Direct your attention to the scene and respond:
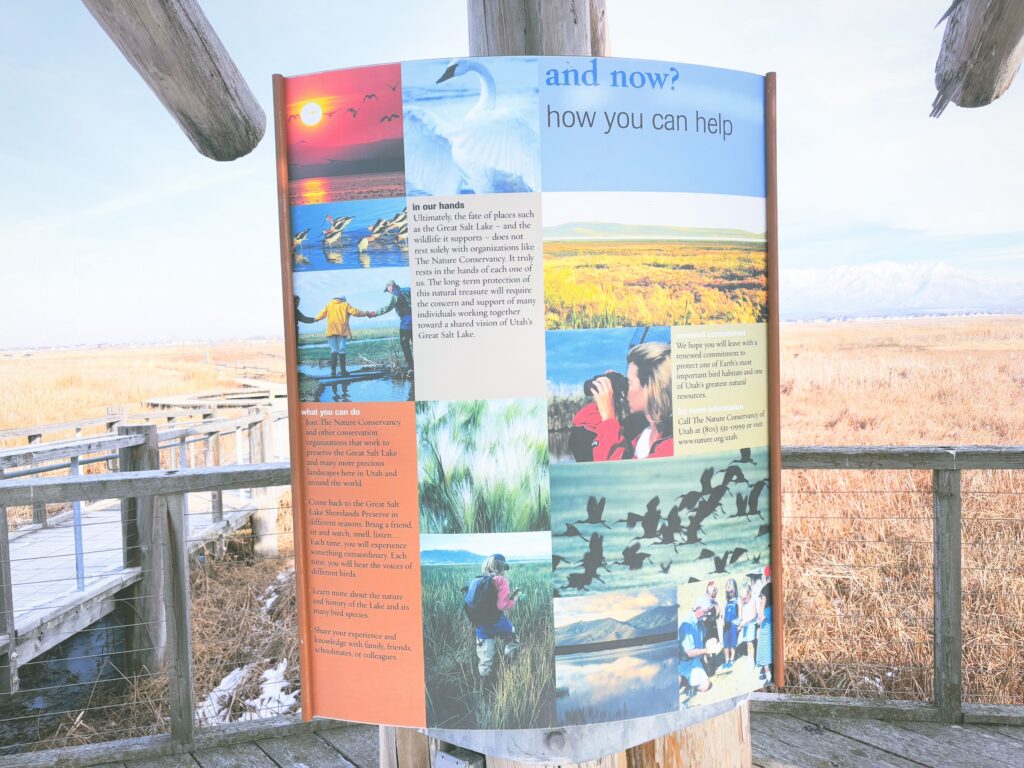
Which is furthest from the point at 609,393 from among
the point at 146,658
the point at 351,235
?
the point at 146,658

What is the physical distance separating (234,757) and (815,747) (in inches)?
72.1

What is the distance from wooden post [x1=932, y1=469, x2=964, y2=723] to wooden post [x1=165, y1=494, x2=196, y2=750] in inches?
95.6

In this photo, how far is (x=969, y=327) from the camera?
14.7 metres

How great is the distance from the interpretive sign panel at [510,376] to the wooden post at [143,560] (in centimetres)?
432

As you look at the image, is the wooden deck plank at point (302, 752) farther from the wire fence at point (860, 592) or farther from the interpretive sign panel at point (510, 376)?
the wire fence at point (860, 592)

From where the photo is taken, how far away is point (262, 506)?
7.70 meters

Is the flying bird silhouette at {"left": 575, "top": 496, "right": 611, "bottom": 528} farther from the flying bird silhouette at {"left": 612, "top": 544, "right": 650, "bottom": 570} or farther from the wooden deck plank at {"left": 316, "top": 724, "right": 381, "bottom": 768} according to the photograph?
the wooden deck plank at {"left": 316, "top": 724, "right": 381, "bottom": 768}

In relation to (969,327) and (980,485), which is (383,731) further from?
(969,327)

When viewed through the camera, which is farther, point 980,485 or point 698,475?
point 980,485

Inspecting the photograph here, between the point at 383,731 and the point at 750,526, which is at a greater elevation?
the point at 750,526

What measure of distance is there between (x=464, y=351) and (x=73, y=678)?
553cm

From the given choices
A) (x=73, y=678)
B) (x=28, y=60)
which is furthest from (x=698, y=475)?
(x=28, y=60)

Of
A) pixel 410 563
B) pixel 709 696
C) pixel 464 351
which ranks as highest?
pixel 464 351

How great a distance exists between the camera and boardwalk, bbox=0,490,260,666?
13.9ft
